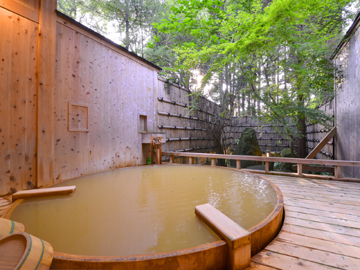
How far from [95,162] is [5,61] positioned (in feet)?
7.09

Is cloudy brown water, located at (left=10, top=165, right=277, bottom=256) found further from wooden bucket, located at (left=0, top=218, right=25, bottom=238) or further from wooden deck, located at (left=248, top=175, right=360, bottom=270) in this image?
wooden deck, located at (left=248, top=175, right=360, bottom=270)

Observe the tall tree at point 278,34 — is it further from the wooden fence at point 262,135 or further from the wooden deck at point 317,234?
the wooden fence at point 262,135

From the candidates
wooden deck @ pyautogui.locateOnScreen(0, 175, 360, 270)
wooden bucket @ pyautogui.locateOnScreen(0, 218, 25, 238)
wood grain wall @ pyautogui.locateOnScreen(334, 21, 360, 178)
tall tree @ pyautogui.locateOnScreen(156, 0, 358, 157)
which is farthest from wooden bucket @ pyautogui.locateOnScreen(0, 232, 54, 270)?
wood grain wall @ pyautogui.locateOnScreen(334, 21, 360, 178)

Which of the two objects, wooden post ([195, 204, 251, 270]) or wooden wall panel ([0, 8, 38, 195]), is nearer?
wooden post ([195, 204, 251, 270])

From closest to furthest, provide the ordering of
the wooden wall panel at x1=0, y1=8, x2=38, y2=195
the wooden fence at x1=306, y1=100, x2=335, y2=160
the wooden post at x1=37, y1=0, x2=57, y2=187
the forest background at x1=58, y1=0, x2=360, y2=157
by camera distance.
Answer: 1. the wooden wall panel at x1=0, y1=8, x2=38, y2=195
2. the wooden post at x1=37, y1=0, x2=57, y2=187
3. the forest background at x1=58, y1=0, x2=360, y2=157
4. the wooden fence at x1=306, y1=100, x2=335, y2=160

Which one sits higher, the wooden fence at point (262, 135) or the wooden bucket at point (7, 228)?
the wooden fence at point (262, 135)

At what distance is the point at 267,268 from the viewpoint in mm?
1114

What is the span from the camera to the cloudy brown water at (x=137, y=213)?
49.3 inches

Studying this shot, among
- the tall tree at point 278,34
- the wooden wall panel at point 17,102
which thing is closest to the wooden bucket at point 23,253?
the wooden wall panel at point 17,102

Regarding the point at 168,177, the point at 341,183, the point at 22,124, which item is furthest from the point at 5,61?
the point at 341,183

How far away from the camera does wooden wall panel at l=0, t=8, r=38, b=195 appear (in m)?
2.43

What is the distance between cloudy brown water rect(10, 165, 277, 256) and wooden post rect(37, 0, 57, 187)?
411 millimetres

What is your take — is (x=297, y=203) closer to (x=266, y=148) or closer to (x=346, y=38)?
(x=346, y=38)

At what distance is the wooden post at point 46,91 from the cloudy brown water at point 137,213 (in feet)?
1.35
